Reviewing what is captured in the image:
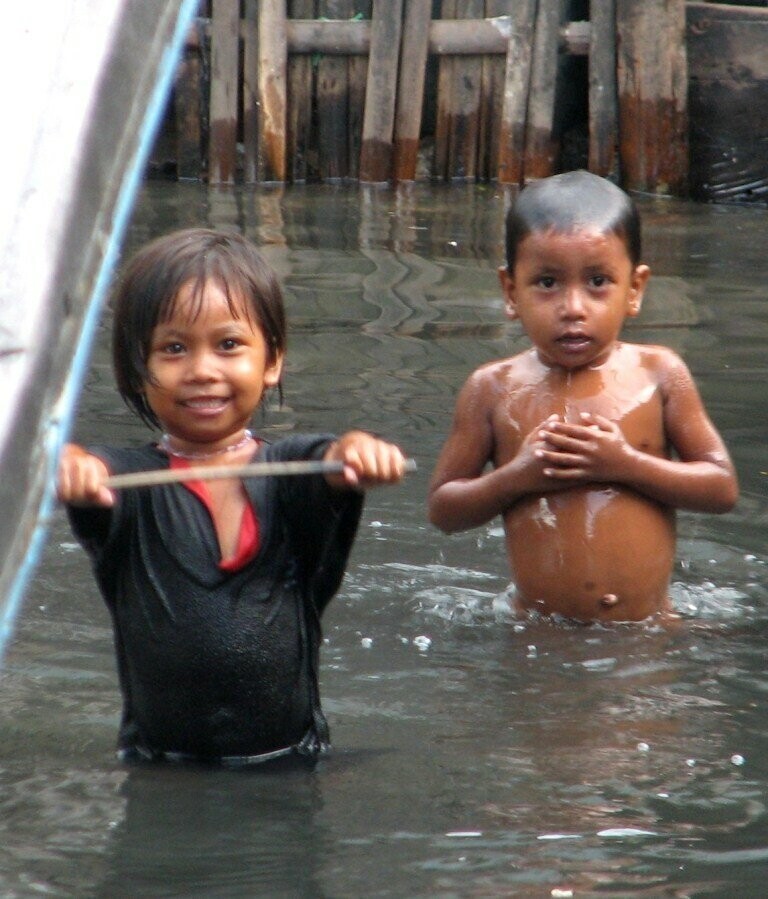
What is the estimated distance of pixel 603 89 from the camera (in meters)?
10.4

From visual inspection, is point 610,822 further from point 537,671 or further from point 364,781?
point 537,671

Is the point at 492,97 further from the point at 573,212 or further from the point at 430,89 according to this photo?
the point at 573,212

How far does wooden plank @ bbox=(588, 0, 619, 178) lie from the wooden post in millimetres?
49

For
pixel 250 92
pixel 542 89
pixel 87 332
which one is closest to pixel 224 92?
pixel 250 92

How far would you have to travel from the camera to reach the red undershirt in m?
3.02

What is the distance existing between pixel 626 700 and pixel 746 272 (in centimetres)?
485

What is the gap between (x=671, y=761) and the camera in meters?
3.22

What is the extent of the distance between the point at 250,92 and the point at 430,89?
1.24m

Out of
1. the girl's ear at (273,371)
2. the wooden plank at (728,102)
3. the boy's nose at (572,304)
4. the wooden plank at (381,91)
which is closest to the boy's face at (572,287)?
the boy's nose at (572,304)

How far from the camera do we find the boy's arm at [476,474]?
4012 millimetres

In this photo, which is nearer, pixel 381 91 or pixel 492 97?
pixel 381 91

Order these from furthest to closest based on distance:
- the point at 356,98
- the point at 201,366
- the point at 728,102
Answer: the point at 356,98 → the point at 728,102 → the point at 201,366

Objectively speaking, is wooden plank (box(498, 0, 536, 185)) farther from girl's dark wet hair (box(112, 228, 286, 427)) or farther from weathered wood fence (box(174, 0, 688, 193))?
girl's dark wet hair (box(112, 228, 286, 427))

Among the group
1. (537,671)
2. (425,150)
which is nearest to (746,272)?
(425,150)
